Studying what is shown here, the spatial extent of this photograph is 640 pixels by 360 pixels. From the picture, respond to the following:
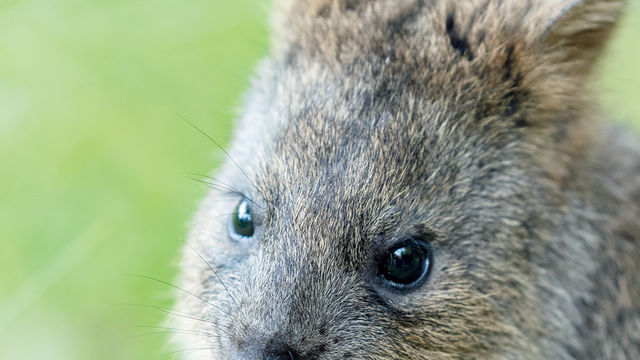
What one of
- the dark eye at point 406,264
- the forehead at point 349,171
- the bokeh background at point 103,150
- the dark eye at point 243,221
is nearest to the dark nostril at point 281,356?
the forehead at point 349,171

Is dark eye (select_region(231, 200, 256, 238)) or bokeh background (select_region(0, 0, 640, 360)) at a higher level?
bokeh background (select_region(0, 0, 640, 360))

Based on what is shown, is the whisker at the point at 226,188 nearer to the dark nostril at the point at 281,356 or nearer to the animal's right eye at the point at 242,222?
the animal's right eye at the point at 242,222

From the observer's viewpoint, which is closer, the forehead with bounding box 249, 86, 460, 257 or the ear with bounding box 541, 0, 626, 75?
the forehead with bounding box 249, 86, 460, 257

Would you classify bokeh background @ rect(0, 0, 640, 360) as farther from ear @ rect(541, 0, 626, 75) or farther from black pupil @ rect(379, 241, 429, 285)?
black pupil @ rect(379, 241, 429, 285)

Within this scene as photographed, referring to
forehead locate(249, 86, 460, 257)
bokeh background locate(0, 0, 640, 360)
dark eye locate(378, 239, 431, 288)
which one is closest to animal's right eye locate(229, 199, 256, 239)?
forehead locate(249, 86, 460, 257)

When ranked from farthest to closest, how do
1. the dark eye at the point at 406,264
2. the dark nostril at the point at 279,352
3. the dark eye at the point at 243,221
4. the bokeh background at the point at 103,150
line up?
1. the bokeh background at the point at 103,150
2. the dark eye at the point at 243,221
3. the dark eye at the point at 406,264
4. the dark nostril at the point at 279,352

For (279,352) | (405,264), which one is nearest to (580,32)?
(405,264)

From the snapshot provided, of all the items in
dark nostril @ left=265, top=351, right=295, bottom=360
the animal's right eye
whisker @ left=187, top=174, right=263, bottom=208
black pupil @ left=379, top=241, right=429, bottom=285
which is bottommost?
dark nostril @ left=265, top=351, right=295, bottom=360

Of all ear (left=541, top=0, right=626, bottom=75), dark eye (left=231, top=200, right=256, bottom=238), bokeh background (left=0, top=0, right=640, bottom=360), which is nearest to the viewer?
ear (left=541, top=0, right=626, bottom=75)
